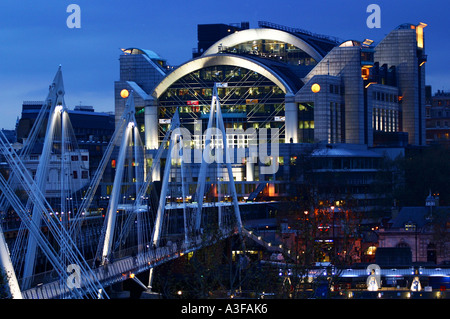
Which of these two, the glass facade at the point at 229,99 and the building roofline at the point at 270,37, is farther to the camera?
the building roofline at the point at 270,37

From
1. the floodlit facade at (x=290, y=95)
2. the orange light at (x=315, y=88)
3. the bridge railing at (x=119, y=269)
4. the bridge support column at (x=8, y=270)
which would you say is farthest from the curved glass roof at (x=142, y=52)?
the bridge support column at (x=8, y=270)

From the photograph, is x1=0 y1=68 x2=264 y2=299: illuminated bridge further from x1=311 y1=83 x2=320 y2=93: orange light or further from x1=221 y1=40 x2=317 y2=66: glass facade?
x1=221 y1=40 x2=317 y2=66: glass facade

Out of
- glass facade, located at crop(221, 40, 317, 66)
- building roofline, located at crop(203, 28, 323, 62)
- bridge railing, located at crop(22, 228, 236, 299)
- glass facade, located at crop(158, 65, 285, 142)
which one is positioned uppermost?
building roofline, located at crop(203, 28, 323, 62)

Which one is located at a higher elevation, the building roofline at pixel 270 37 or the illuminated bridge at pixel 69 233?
the building roofline at pixel 270 37

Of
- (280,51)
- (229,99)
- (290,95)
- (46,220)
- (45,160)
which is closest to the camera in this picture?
(45,160)

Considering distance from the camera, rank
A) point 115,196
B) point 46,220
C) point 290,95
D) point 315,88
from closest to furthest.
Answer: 1. point 46,220
2. point 115,196
3. point 315,88
4. point 290,95

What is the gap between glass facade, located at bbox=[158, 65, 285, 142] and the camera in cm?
9531

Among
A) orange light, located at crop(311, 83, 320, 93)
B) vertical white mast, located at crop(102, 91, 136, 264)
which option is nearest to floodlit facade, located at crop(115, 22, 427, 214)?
orange light, located at crop(311, 83, 320, 93)

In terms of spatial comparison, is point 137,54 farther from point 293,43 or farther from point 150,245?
point 150,245

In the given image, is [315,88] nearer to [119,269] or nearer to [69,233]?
[69,233]

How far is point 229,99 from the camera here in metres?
96.8

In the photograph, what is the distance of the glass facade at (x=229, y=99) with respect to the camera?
95.3 m

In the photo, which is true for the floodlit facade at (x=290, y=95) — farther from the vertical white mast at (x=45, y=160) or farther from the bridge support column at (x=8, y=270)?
the bridge support column at (x=8, y=270)

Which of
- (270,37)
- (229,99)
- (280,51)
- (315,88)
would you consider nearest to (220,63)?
(229,99)
